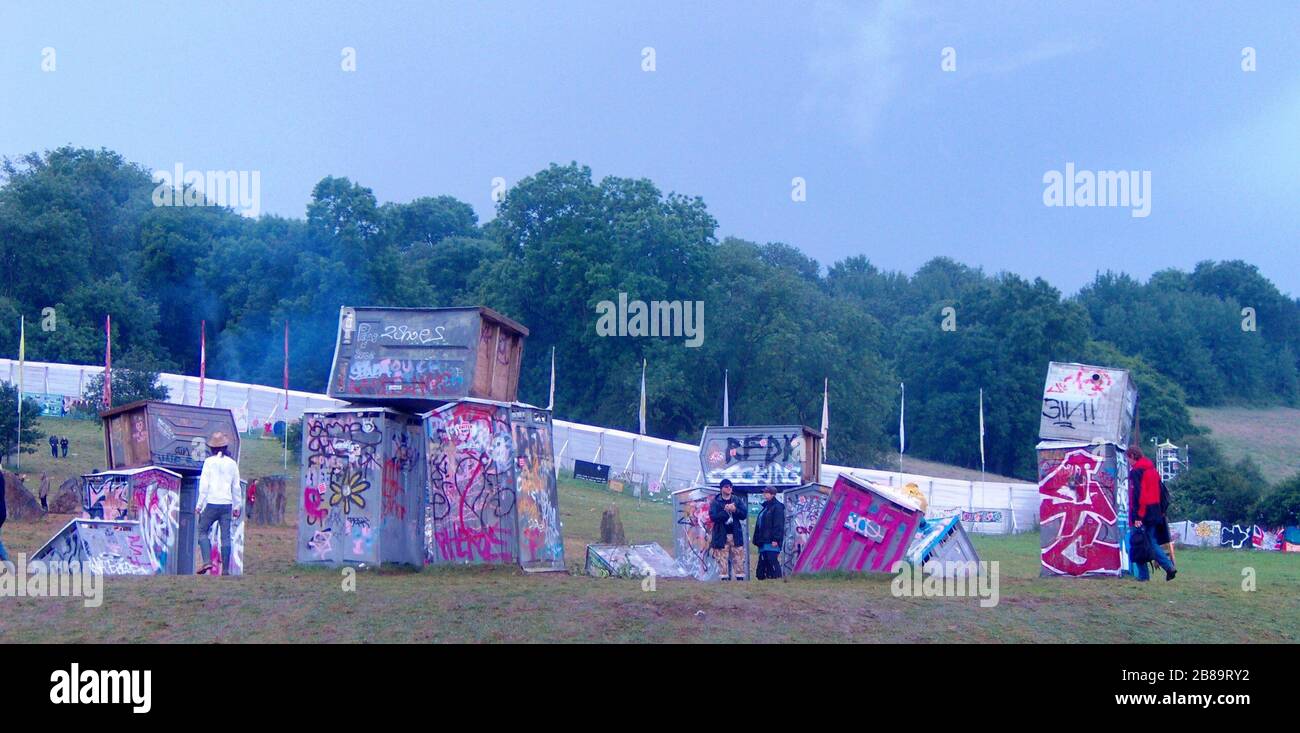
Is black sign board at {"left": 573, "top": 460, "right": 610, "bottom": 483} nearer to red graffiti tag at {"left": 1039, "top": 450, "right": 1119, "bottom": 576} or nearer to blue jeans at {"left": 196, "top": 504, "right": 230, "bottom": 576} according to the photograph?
red graffiti tag at {"left": 1039, "top": 450, "right": 1119, "bottom": 576}

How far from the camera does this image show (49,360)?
211ft

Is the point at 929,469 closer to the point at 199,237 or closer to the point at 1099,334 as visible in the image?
the point at 1099,334

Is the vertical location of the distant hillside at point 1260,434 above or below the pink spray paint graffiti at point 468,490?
below

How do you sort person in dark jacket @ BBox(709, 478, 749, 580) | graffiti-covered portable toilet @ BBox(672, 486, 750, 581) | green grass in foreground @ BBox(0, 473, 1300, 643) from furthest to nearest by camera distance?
graffiti-covered portable toilet @ BBox(672, 486, 750, 581) < person in dark jacket @ BBox(709, 478, 749, 580) < green grass in foreground @ BBox(0, 473, 1300, 643)

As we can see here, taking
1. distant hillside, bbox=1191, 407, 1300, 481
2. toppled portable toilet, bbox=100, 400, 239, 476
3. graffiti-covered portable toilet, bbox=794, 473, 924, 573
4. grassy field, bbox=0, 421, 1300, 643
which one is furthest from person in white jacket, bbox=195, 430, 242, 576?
distant hillside, bbox=1191, 407, 1300, 481

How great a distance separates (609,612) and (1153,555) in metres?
8.61

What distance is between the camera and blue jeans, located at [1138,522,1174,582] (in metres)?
16.9

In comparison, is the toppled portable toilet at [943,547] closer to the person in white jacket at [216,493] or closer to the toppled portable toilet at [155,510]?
the person in white jacket at [216,493]

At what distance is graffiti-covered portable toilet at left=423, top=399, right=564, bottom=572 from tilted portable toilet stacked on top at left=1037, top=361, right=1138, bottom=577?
25.1 feet

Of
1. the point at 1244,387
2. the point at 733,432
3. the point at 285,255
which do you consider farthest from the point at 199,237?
the point at 1244,387

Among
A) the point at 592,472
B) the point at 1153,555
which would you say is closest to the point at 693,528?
the point at 1153,555

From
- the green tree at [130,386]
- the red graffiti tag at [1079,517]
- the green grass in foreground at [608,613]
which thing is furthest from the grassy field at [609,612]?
the green tree at [130,386]

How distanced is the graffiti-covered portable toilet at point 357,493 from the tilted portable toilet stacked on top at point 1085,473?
30.6 feet

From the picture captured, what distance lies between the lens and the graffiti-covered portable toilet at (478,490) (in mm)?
17125
